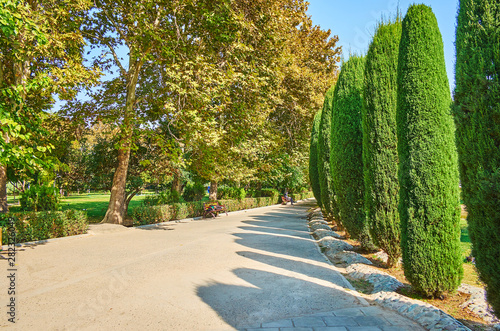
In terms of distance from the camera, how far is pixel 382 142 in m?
6.75

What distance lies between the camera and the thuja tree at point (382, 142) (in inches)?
255

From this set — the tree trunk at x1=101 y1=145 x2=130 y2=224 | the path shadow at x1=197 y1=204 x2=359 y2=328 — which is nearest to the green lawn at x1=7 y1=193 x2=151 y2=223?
the tree trunk at x1=101 y1=145 x2=130 y2=224

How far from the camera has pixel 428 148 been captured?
4.86 metres

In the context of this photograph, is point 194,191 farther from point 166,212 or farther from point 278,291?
point 278,291

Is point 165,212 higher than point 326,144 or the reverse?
the reverse

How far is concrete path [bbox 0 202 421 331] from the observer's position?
144 inches

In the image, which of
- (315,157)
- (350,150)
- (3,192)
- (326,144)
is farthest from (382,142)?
(315,157)

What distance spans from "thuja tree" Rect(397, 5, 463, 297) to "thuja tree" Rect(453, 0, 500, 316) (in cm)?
145

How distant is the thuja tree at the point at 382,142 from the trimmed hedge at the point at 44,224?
10016 millimetres

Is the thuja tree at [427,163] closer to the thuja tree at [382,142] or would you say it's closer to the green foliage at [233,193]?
the thuja tree at [382,142]

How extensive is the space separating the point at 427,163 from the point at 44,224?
10986 mm

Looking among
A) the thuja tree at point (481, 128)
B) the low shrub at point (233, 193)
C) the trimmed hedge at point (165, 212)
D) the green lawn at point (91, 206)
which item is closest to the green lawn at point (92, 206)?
the green lawn at point (91, 206)

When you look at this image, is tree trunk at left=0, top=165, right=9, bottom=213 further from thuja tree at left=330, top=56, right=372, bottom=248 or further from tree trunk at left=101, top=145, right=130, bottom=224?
thuja tree at left=330, top=56, right=372, bottom=248

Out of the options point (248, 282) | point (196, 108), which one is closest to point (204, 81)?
point (196, 108)
